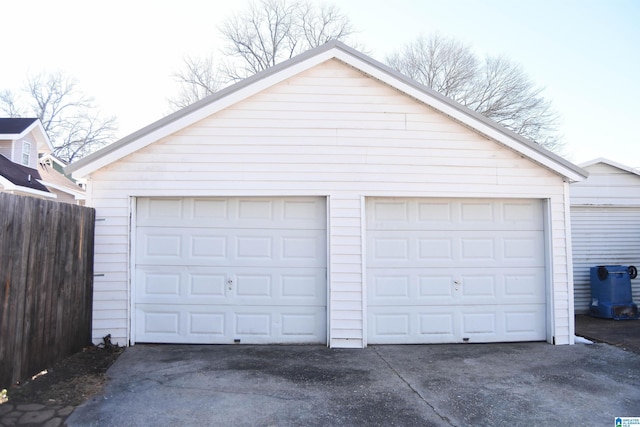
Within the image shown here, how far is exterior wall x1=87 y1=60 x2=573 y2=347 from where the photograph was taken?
6.81 m

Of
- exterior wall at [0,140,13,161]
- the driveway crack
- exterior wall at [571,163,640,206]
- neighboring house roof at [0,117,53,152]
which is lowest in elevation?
the driveway crack

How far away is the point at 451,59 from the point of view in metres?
24.9

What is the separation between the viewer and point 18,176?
16.7 meters

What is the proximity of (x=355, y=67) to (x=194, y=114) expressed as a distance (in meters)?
2.59

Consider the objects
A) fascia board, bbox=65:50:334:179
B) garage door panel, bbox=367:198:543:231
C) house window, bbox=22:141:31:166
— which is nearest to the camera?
fascia board, bbox=65:50:334:179

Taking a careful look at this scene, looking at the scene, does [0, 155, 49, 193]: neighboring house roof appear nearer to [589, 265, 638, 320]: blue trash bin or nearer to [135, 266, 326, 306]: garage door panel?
[135, 266, 326, 306]: garage door panel

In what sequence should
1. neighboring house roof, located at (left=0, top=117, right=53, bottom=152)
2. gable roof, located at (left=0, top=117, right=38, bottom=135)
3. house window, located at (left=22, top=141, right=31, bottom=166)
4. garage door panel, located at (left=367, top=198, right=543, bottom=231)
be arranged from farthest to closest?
1. house window, located at (left=22, top=141, right=31, bottom=166)
2. gable roof, located at (left=0, top=117, right=38, bottom=135)
3. neighboring house roof, located at (left=0, top=117, right=53, bottom=152)
4. garage door panel, located at (left=367, top=198, right=543, bottom=231)

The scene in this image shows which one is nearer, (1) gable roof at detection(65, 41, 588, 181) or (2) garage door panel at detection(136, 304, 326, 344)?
(1) gable roof at detection(65, 41, 588, 181)

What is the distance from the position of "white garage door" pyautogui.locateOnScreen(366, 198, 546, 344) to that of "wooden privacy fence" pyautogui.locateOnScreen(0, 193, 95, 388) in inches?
165

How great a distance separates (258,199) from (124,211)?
2027 millimetres

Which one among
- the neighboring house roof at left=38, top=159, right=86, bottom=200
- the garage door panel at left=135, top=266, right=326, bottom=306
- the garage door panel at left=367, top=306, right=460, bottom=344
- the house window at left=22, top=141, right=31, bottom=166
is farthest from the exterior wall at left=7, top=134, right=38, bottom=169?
the garage door panel at left=367, top=306, right=460, bottom=344

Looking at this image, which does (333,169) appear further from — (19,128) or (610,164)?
(19,128)

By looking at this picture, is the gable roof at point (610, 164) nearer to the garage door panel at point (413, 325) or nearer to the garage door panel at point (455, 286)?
the garage door panel at point (455, 286)

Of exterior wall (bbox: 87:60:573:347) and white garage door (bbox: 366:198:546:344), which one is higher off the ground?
exterior wall (bbox: 87:60:573:347)
